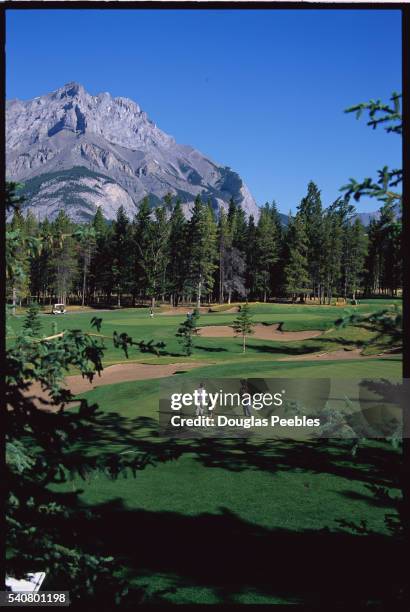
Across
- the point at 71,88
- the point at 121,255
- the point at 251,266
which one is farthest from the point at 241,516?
the point at 121,255

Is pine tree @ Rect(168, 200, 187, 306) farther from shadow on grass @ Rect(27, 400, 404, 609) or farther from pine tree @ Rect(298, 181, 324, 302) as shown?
shadow on grass @ Rect(27, 400, 404, 609)

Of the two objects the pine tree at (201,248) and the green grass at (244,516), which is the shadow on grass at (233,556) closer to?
the green grass at (244,516)

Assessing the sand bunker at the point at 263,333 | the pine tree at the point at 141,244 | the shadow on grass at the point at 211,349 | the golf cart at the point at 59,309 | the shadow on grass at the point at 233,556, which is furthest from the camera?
the pine tree at the point at 141,244

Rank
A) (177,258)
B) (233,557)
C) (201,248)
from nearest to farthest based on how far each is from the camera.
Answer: (233,557) → (201,248) → (177,258)

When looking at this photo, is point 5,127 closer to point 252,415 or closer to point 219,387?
point 252,415

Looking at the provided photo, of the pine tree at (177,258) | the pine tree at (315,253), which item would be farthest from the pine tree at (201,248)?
the pine tree at (315,253)

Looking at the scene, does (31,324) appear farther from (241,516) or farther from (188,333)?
(188,333)

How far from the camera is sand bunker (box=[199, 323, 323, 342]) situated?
38219 millimetres

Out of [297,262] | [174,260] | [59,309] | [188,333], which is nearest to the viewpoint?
[188,333]

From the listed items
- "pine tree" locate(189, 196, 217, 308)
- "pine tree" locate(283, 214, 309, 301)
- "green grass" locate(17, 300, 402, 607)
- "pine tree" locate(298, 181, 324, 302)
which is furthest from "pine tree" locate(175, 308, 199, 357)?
"pine tree" locate(189, 196, 217, 308)

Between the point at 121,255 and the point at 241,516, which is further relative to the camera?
the point at 121,255

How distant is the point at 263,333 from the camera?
1556 inches

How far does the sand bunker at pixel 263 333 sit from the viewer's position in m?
38.2

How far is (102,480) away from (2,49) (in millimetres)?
9446
